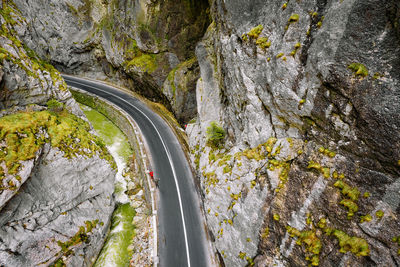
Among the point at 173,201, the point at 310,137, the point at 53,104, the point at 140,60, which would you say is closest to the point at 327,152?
the point at 310,137

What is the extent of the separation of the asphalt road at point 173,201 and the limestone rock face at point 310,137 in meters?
2.01

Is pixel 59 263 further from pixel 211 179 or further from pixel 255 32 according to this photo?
pixel 255 32

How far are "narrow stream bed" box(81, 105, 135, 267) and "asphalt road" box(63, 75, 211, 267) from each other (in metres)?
3.58

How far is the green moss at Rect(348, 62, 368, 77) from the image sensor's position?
907 cm

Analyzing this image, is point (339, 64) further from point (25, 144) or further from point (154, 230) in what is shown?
point (25, 144)

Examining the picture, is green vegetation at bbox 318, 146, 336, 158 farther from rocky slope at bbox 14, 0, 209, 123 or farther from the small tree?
rocky slope at bbox 14, 0, 209, 123

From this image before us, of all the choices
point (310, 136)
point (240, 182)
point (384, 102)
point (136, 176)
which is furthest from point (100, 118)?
point (384, 102)

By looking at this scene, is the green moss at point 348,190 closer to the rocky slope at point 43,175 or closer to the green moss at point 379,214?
the green moss at point 379,214

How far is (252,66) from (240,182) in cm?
908

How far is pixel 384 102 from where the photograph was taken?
340 inches

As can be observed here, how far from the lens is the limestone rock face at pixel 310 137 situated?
8836mm

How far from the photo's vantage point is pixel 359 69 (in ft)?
29.9

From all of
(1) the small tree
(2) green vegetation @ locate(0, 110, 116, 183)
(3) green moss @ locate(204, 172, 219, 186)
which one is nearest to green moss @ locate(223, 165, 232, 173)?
(3) green moss @ locate(204, 172, 219, 186)

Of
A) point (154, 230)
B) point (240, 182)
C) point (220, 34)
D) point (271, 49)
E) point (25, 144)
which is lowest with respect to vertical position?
point (154, 230)
